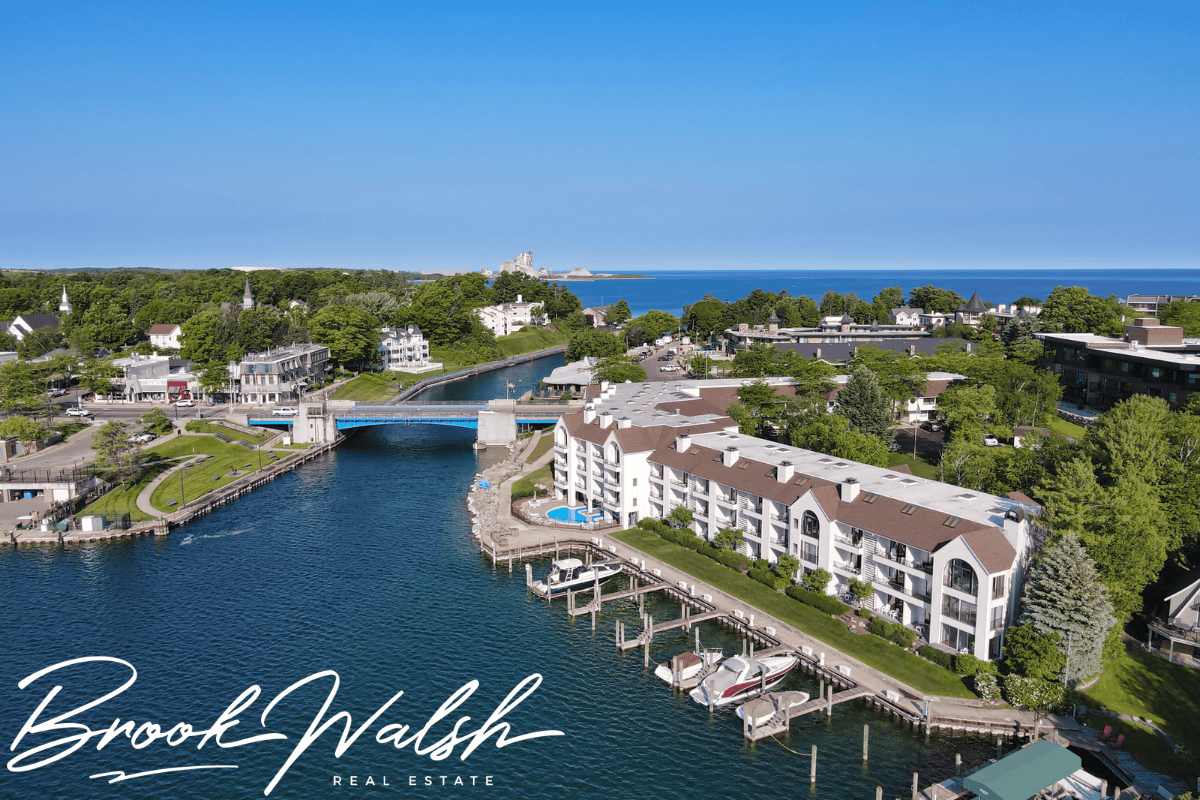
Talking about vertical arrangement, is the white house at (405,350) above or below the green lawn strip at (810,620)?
above

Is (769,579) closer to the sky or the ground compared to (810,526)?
closer to the ground

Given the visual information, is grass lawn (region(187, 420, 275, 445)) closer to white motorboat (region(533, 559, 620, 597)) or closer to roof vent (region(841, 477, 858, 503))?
white motorboat (region(533, 559, 620, 597))

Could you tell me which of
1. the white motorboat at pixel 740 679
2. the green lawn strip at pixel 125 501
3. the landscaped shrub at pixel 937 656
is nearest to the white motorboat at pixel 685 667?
the white motorboat at pixel 740 679

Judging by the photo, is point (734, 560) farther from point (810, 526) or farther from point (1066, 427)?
point (1066, 427)

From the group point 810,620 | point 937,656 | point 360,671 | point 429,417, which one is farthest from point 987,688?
point 429,417

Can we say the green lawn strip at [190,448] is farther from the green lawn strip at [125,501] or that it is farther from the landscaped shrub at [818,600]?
the landscaped shrub at [818,600]

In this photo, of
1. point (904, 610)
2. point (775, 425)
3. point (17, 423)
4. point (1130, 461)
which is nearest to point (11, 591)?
point (17, 423)
